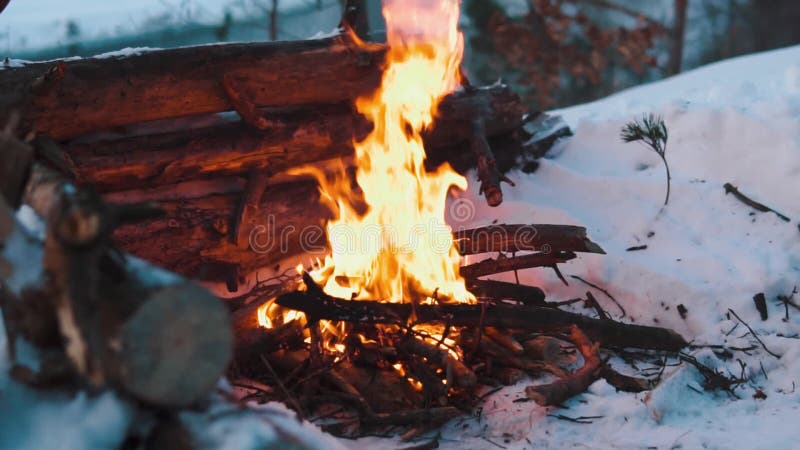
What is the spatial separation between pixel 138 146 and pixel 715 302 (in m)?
3.73

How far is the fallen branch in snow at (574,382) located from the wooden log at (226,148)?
7.29ft

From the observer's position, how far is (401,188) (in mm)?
5277

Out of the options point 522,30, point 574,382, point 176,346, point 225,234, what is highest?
point 522,30

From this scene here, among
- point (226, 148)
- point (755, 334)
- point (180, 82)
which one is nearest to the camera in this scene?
point (755, 334)

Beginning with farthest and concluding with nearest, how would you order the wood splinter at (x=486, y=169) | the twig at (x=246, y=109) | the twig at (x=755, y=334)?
the wood splinter at (x=486, y=169), the twig at (x=246, y=109), the twig at (x=755, y=334)

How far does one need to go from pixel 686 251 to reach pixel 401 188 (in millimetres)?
2056

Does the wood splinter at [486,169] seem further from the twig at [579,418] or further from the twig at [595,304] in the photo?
the twig at [579,418]

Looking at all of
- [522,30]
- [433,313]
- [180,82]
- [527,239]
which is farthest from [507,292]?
[522,30]

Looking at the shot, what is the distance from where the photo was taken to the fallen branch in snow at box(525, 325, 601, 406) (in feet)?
11.9

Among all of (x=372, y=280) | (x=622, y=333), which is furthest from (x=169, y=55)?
(x=622, y=333)

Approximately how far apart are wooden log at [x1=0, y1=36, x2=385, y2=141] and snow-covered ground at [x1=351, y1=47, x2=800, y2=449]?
1.57 meters

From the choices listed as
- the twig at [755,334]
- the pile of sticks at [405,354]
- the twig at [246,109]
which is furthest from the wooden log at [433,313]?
the twig at [246,109]

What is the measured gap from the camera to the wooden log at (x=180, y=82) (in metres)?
4.34

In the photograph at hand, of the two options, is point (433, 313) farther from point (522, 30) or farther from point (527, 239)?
point (522, 30)
